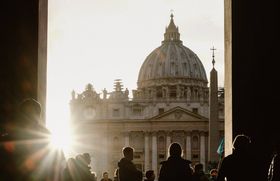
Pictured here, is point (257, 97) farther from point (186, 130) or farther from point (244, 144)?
point (186, 130)

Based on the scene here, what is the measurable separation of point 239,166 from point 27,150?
2.25 metres

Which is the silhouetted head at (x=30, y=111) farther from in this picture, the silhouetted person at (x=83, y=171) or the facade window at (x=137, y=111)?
the facade window at (x=137, y=111)

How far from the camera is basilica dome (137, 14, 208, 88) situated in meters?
99.4

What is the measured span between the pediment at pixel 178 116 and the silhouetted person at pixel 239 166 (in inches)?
2936

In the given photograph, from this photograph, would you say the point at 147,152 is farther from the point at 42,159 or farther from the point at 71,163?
the point at 42,159

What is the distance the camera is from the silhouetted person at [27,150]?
6020 millimetres

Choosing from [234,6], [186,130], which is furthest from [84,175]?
[186,130]

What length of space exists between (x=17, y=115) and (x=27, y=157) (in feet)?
1.36

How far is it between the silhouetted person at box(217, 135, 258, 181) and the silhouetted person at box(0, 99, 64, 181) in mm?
1735

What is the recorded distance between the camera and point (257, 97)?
10242mm

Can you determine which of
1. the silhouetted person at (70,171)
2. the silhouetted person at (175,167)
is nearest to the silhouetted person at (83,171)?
the silhouetted person at (70,171)

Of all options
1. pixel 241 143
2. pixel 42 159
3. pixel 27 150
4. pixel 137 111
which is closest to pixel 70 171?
pixel 42 159

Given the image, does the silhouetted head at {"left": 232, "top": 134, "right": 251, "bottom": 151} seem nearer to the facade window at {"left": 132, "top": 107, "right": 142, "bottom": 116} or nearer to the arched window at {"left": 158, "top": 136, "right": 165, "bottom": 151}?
the facade window at {"left": 132, "top": 107, "right": 142, "bottom": 116}

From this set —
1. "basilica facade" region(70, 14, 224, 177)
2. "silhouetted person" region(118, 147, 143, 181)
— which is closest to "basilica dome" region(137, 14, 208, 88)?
"basilica facade" region(70, 14, 224, 177)
